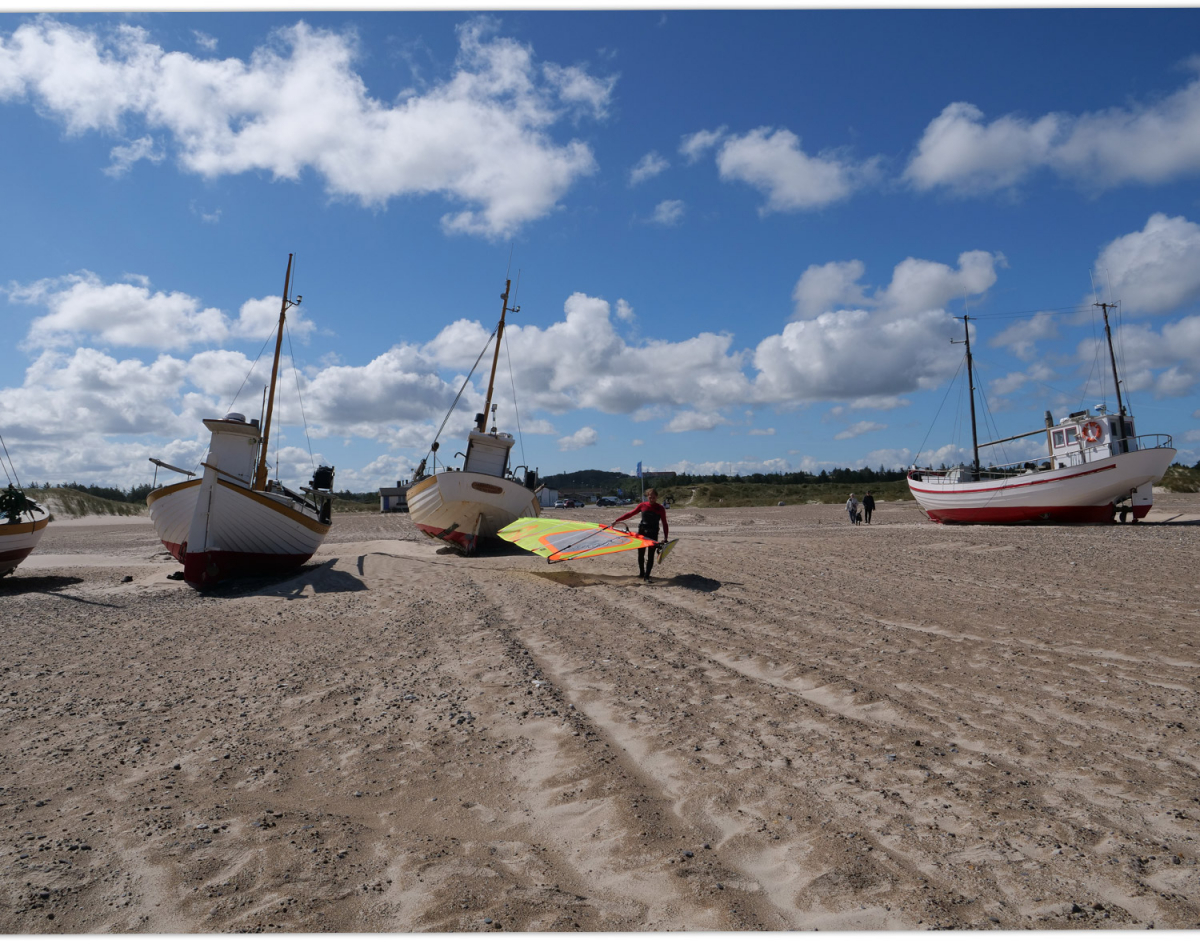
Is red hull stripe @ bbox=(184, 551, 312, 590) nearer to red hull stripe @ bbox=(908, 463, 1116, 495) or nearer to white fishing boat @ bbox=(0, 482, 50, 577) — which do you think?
white fishing boat @ bbox=(0, 482, 50, 577)

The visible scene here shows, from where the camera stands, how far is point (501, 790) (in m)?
3.79

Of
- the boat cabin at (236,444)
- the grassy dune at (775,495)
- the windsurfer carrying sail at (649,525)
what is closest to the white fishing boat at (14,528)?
the boat cabin at (236,444)

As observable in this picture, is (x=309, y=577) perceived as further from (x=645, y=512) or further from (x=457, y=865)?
(x=457, y=865)

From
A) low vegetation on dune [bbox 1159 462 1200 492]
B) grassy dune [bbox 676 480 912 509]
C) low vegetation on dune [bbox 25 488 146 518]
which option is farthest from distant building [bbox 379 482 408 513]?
low vegetation on dune [bbox 1159 462 1200 492]

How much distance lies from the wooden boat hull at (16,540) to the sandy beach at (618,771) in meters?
9.70

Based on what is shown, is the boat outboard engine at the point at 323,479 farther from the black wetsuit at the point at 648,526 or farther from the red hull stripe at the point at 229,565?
the black wetsuit at the point at 648,526

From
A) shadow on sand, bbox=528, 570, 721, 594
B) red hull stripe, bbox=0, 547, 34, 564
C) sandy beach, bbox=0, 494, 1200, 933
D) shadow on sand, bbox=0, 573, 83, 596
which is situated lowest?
sandy beach, bbox=0, 494, 1200, 933

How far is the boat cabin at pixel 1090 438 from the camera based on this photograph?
23.5m

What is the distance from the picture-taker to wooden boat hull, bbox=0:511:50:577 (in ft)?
52.4

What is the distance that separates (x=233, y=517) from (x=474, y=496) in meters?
6.83

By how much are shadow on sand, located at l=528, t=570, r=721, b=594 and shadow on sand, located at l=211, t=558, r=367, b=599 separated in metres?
3.70

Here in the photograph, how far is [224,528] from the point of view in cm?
Result: 1446

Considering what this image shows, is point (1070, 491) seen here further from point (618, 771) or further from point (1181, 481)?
point (1181, 481)

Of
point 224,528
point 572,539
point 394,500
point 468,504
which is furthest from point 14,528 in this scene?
point 394,500
